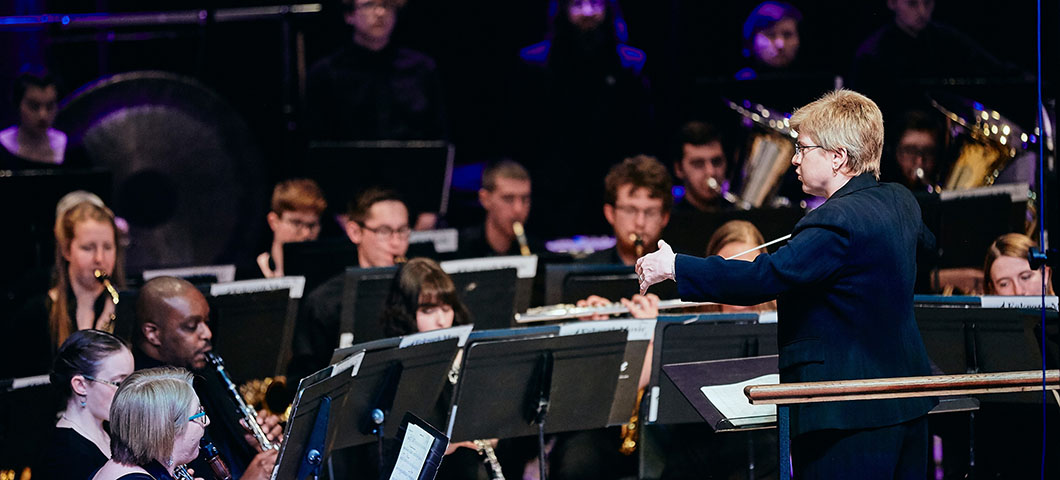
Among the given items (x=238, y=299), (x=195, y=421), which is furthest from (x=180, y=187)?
(x=195, y=421)

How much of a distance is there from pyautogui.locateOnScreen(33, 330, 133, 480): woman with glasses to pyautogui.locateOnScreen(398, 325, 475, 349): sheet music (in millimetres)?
926

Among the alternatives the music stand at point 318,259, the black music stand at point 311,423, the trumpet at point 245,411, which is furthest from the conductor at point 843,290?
the music stand at point 318,259

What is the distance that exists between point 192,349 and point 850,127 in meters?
2.65

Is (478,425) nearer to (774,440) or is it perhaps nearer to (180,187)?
(774,440)

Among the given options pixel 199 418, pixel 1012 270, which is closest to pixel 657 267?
pixel 199 418

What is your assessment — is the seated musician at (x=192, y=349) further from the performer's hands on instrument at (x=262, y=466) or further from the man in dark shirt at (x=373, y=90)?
the man in dark shirt at (x=373, y=90)

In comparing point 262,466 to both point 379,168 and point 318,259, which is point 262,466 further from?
point 379,168

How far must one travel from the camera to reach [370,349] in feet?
13.8

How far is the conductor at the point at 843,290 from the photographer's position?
309 centimetres

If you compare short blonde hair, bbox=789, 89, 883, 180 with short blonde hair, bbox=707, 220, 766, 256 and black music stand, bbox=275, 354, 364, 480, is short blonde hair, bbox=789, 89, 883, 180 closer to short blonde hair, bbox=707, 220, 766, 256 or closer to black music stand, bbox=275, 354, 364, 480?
black music stand, bbox=275, 354, 364, 480

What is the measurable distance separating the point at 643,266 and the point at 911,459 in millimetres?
877

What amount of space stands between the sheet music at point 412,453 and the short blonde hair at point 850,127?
1.56m

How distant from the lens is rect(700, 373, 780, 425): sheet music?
3.37 m

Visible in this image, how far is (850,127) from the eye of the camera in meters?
3.19
